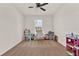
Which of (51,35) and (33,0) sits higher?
(33,0)

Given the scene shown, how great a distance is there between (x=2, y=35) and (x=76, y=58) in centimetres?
408

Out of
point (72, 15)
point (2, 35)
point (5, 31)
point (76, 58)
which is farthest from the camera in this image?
point (72, 15)

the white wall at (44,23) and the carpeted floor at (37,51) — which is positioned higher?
the white wall at (44,23)

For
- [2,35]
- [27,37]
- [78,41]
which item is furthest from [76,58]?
[27,37]

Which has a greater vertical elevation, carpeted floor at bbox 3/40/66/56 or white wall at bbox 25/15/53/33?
white wall at bbox 25/15/53/33

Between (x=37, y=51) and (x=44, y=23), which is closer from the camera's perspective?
(x=37, y=51)

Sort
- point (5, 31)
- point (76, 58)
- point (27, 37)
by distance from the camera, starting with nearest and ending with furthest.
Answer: point (76, 58) → point (5, 31) → point (27, 37)

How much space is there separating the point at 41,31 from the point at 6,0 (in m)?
10.3

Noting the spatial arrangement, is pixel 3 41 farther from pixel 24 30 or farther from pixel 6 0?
pixel 24 30

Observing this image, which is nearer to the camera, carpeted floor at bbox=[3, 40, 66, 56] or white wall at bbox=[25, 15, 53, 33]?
carpeted floor at bbox=[3, 40, 66, 56]

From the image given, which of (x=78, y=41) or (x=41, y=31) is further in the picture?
(x=41, y=31)

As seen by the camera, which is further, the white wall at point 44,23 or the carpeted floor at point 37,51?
the white wall at point 44,23

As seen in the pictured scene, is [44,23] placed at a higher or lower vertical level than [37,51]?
higher

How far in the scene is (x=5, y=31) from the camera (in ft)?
17.2
